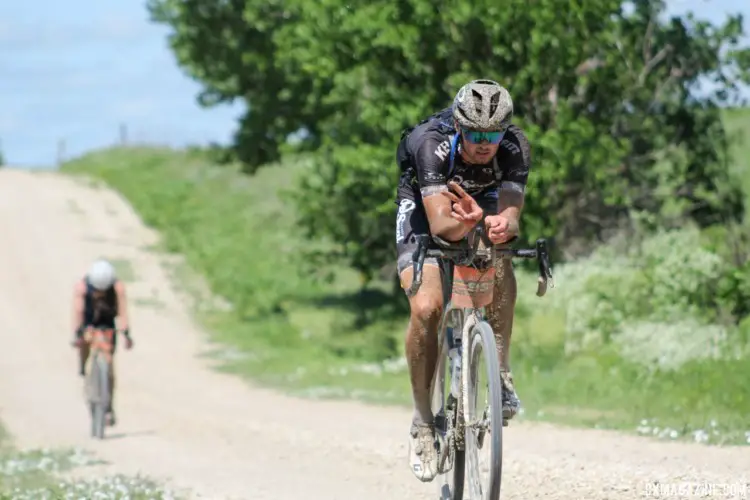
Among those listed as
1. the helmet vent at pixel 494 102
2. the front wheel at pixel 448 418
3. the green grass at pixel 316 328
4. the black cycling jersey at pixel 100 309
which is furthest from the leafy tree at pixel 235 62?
the helmet vent at pixel 494 102

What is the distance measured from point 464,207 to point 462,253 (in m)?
0.28

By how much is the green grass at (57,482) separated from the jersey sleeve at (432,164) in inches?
149

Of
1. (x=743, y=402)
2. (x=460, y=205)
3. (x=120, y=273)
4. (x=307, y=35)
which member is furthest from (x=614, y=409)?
(x=120, y=273)

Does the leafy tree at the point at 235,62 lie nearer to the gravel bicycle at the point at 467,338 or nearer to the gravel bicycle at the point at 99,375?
the gravel bicycle at the point at 99,375

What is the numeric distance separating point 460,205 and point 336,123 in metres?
18.1

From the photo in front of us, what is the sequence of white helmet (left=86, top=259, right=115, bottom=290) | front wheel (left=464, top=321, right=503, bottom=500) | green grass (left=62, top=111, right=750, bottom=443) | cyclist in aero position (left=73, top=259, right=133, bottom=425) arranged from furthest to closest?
1. cyclist in aero position (left=73, top=259, right=133, bottom=425)
2. white helmet (left=86, top=259, right=115, bottom=290)
3. green grass (left=62, top=111, right=750, bottom=443)
4. front wheel (left=464, top=321, right=503, bottom=500)

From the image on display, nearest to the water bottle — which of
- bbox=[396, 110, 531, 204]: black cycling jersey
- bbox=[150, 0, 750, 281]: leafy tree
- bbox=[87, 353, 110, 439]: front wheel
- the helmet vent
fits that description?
bbox=[396, 110, 531, 204]: black cycling jersey

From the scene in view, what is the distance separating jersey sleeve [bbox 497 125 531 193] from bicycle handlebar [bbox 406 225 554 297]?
0.36 m

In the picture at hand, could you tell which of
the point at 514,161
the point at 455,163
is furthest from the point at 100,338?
the point at 514,161

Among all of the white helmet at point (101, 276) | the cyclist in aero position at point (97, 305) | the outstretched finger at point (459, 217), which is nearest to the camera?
the outstretched finger at point (459, 217)

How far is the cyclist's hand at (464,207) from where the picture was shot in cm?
753

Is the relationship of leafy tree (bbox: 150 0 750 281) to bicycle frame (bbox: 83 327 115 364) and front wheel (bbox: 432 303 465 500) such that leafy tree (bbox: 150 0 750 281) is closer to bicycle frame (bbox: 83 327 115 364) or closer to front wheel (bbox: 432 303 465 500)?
bicycle frame (bbox: 83 327 115 364)

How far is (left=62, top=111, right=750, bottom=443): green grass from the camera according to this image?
14945 millimetres

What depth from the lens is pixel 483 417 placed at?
7.43 metres
